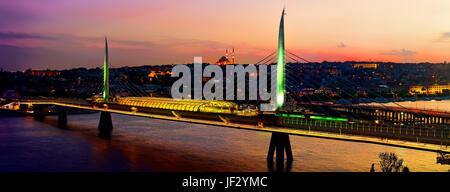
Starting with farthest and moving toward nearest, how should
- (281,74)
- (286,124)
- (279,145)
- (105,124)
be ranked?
(105,124)
(281,74)
(279,145)
(286,124)

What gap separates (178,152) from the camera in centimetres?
2934

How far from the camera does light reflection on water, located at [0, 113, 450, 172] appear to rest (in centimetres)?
2445

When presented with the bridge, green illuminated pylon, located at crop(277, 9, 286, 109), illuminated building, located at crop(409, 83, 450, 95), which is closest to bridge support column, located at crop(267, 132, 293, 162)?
the bridge

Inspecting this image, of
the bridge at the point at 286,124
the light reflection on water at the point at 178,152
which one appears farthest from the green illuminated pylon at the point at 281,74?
the light reflection on water at the point at 178,152

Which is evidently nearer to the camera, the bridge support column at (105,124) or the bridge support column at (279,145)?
the bridge support column at (279,145)

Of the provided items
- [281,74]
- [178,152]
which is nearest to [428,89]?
[178,152]

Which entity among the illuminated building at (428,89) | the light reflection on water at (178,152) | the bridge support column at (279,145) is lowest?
the light reflection on water at (178,152)

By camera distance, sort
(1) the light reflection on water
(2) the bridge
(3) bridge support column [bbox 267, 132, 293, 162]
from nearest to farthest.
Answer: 1. (2) the bridge
2. (3) bridge support column [bbox 267, 132, 293, 162]
3. (1) the light reflection on water

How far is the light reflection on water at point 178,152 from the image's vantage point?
80.2 ft

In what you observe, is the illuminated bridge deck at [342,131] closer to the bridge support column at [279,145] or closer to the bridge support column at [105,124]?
the bridge support column at [279,145]

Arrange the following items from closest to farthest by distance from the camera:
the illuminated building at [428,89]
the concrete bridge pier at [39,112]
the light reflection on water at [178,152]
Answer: the light reflection on water at [178,152]
the concrete bridge pier at [39,112]
the illuminated building at [428,89]

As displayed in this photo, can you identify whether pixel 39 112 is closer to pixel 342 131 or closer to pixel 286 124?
pixel 286 124

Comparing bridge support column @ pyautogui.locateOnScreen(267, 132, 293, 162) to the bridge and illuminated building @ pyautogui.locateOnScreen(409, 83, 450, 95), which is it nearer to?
the bridge
